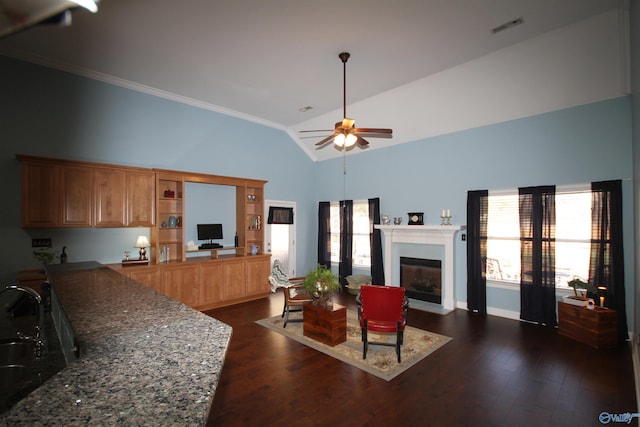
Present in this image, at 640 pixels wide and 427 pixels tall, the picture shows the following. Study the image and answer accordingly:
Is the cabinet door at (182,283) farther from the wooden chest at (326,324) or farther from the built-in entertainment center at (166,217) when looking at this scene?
the wooden chest at (326,324)

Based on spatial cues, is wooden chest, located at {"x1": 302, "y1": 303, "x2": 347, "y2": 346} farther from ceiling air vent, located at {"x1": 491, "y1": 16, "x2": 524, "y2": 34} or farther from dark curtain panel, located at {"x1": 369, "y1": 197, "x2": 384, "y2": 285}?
ceiling air vent, located at {"x1": 491, "y1": 16, "x2": 524, "y2": 34}

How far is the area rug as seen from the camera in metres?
3.41

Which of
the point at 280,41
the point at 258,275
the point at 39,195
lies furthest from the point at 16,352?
the point at 258,275

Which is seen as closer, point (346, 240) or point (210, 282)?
point (210, 282)

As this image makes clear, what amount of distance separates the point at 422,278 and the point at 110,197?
5.77 m

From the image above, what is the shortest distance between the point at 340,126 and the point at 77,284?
3028mm

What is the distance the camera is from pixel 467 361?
3553 mm

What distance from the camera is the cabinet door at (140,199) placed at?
192 inches

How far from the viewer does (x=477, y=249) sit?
17.4 ft

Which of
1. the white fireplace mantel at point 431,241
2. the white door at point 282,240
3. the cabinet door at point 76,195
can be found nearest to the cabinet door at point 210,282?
the white door at point 282,240

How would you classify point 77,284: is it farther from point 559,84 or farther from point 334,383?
point 559,84

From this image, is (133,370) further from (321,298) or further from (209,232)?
(209,232)

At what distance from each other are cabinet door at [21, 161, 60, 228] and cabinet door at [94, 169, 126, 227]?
48 cm

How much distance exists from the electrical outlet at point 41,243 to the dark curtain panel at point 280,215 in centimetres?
388
